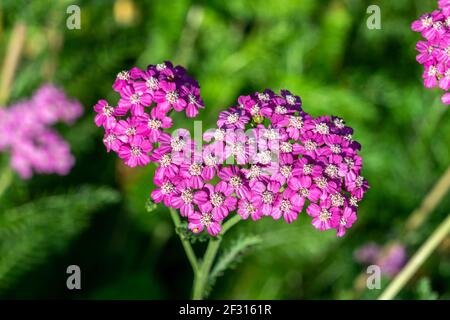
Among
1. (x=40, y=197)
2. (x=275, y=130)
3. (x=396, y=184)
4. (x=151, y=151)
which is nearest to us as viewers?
(x=275, y=130)

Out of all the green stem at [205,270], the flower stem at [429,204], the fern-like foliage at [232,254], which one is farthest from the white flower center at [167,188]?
the flower stem at [429,204]

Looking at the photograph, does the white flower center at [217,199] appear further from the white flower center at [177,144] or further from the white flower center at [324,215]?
the white flower center at [324,215]

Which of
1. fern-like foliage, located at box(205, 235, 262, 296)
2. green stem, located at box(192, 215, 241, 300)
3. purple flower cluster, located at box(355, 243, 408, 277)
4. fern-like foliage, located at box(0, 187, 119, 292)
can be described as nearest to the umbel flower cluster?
green stem, located at box(192, 215, 241, 300)

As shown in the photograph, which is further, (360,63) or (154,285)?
(360,63)

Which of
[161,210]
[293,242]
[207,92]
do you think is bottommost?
[293,242]

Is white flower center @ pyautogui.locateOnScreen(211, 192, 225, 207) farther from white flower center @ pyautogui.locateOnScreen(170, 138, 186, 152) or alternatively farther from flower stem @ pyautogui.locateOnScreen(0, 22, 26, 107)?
flower stem @ pyautogui.locateOnScreen(0, 22, 26, 107)

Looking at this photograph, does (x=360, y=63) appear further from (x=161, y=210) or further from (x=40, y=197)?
(x=40, y=197)

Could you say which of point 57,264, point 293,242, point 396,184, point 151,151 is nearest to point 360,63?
point 396,184
